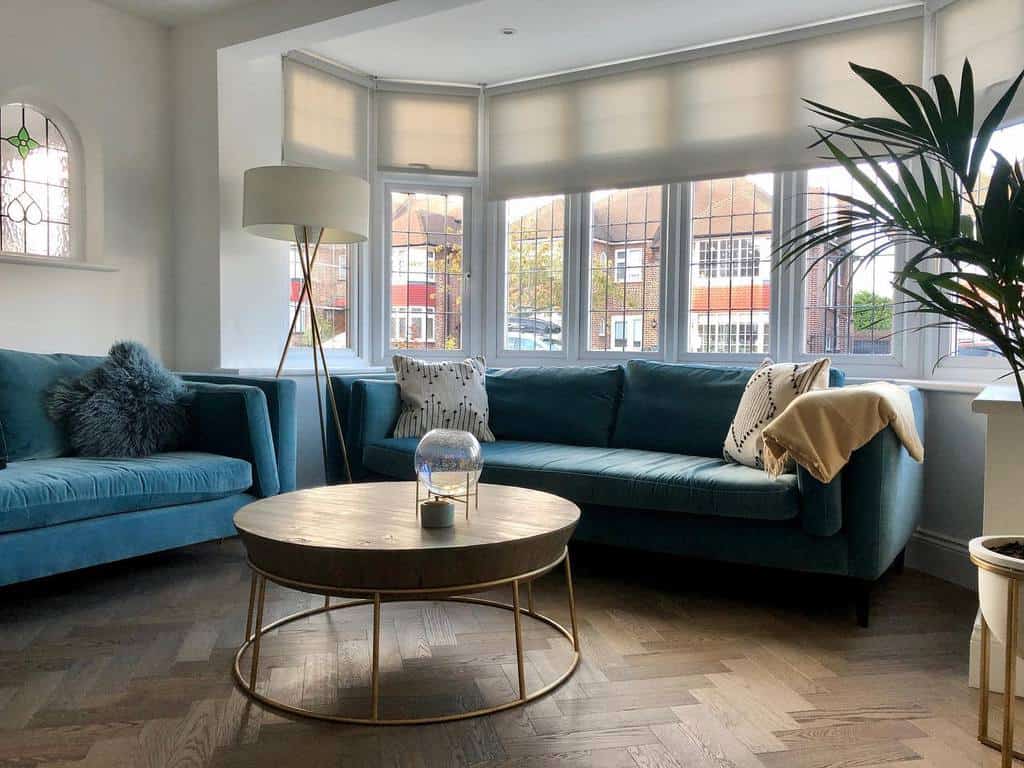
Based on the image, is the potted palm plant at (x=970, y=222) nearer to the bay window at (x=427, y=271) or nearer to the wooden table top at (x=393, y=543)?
the wooden table top at (x=393, y=543)

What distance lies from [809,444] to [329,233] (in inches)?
101

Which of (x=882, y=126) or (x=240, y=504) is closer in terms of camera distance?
(x=882, y=126)

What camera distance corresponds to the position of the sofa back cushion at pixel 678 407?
3311 mm

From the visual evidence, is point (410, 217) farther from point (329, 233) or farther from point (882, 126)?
point (882, 126)

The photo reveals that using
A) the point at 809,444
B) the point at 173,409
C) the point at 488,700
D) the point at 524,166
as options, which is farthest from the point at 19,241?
the point at 809,444

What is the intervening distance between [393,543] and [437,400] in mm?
1860

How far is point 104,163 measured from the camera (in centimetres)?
377

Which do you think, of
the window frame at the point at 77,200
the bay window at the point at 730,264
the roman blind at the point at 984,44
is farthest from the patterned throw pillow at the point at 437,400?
the roman blind at the point at 984,44

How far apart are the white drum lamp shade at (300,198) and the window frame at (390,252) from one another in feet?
3.49

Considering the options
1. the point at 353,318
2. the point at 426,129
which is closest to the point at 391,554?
the point at 353,318

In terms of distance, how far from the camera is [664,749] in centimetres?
172

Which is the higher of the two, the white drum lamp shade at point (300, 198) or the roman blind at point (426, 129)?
the roman blind at point (426, 129)

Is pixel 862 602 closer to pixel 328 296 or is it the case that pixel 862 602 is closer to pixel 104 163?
pixel 328 296

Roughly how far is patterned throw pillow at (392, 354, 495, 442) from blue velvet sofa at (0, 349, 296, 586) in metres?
0.53
